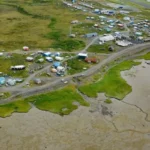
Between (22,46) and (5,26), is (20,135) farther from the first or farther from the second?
(5,26)

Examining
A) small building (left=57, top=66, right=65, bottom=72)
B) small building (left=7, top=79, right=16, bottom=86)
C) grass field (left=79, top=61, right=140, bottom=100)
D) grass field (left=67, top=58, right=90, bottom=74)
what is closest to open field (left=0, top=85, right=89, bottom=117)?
grass field (left=79, top=61, right=140, bottom=100)

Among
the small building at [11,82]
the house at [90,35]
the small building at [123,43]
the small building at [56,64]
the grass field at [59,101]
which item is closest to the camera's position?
the grass field at [59,101]

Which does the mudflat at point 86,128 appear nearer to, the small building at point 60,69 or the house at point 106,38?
the small building at point 60,69

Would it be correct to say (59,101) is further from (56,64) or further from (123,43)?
(123,43)

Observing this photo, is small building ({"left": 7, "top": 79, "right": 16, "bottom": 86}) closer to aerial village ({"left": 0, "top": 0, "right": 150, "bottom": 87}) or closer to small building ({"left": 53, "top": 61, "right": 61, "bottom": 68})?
aerial village ({"left": 0, "top": 0, "right": 150, "bottom": 87})

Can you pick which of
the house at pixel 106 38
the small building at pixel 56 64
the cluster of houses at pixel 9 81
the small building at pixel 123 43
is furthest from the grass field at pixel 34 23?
the cluster of houses at pixel 9 81

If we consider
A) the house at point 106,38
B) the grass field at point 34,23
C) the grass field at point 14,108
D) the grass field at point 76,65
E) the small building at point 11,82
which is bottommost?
the grass field at point 34,23

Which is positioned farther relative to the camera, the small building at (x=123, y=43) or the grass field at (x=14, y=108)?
the small building at (x=123, y=43)
